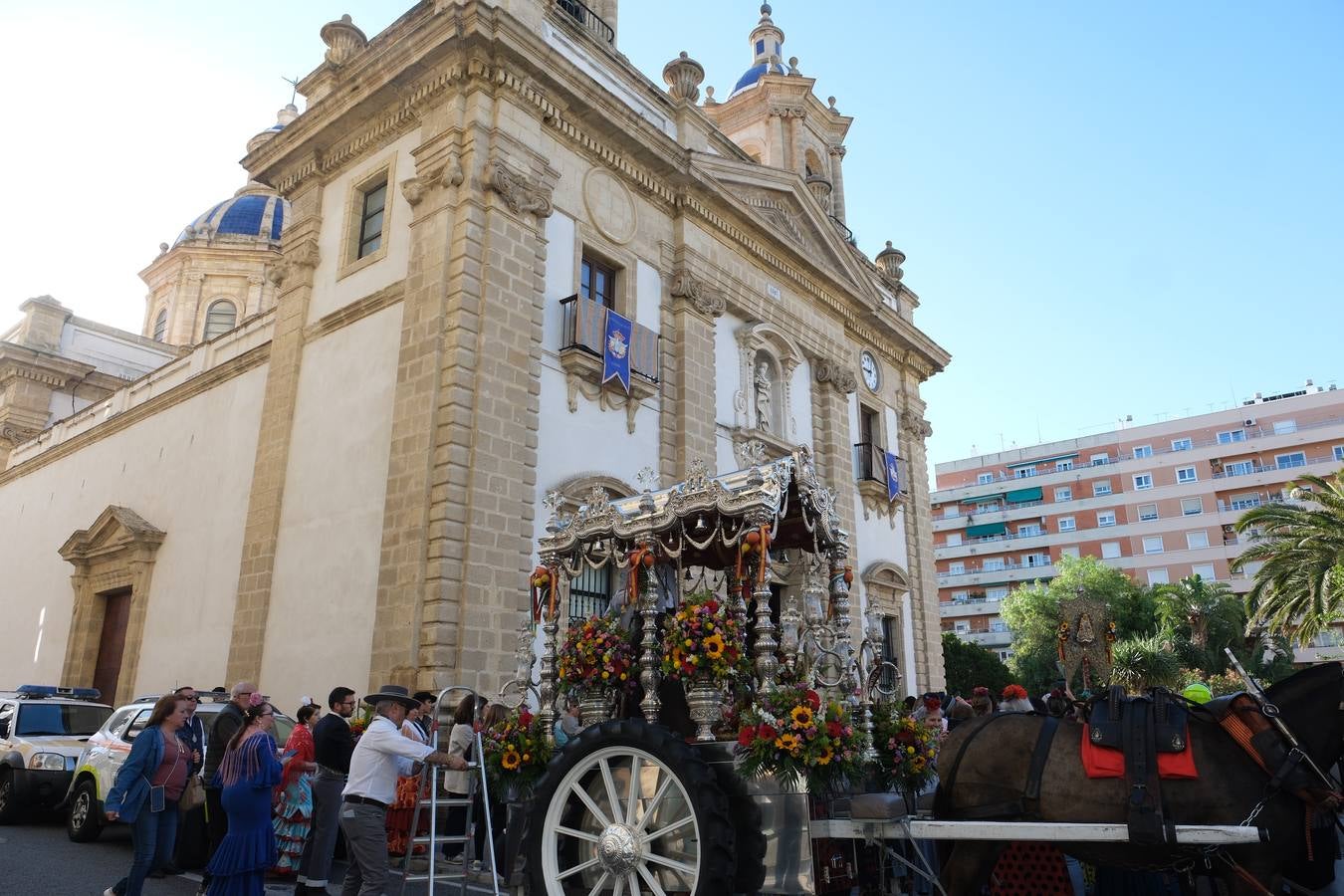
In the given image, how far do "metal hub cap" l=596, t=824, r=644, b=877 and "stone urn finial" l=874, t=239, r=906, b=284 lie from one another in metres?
23.0

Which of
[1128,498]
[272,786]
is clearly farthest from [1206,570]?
[272,786]

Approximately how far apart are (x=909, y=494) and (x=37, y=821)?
19.2 meters

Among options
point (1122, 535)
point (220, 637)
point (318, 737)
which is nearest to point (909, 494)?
point (220, 637)

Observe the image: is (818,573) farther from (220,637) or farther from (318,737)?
(220,637)

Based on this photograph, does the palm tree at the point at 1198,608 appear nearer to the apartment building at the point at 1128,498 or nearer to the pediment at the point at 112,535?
the apartment building at the point at 1128,498

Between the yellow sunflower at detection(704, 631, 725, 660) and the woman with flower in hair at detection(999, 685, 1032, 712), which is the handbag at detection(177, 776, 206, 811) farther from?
the woman with flower in hair at detection(999, 685, 1032, 712)

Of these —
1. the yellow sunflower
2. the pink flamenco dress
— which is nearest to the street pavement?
the pink flamenco dress

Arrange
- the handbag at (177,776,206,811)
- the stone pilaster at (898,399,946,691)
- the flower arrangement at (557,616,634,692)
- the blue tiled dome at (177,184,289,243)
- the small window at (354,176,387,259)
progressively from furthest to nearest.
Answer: the blue tiled dome at (177,184,289,243)
the stone pilaster at (898,399,946,691)
the small window at (354,176,387,259)
the handbag at (177,776,206,811)
the flower arrangement at (557,616,634,692)

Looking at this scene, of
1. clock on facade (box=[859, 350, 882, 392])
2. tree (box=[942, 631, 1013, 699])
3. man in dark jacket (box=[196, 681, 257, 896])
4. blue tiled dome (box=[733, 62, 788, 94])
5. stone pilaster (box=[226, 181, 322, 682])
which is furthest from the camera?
tree (box=[942, 631, 1013, 699])

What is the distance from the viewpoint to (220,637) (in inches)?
623

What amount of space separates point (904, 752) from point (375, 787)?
3.62m

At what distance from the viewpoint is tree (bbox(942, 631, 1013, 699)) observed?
3375 centimetres

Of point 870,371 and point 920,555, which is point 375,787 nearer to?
point 870,371

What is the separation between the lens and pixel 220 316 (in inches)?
1430
